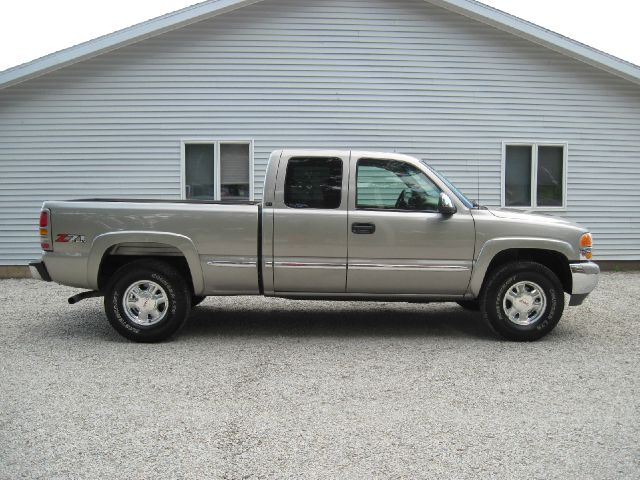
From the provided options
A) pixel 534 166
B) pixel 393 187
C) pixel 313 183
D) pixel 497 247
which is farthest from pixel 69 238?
pixel 534 166

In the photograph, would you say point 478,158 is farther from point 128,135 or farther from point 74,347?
point 74,347

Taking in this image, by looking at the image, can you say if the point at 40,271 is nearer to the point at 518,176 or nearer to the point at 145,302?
the point at 145,302

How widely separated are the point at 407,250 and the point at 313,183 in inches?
48.5

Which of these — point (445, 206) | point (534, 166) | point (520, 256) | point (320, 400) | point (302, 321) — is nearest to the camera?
point (320, 400)

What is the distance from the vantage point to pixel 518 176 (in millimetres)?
12922

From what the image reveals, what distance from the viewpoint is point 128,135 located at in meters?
12.3

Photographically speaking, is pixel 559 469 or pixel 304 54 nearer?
pixel 559 469

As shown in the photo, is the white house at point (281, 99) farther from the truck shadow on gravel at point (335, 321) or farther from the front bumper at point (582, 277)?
the front bumper at point (582, 277)

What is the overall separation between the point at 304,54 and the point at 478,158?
389cm

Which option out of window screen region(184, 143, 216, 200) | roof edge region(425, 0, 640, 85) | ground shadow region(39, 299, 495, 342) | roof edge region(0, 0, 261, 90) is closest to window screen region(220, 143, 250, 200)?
window screen region(184, 143, 216, 200)

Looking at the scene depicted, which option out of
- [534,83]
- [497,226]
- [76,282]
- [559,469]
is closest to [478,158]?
[534,83]

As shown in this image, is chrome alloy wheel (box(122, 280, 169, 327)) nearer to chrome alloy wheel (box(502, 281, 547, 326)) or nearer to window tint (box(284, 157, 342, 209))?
window tint (box(284, 157, 342, 209))

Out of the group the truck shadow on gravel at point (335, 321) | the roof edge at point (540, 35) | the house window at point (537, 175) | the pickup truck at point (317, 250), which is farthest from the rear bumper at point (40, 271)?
the house window at point (537, 175)

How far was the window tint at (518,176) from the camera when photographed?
42.2ft
